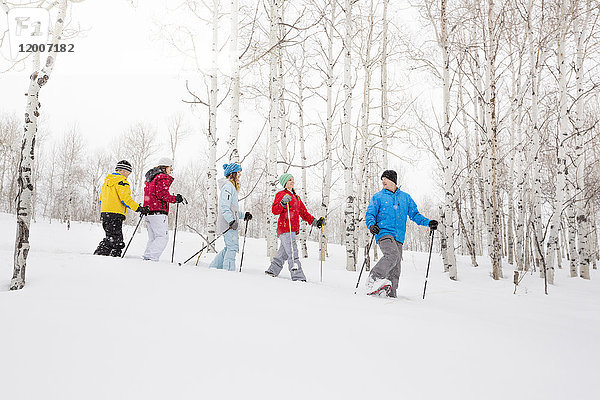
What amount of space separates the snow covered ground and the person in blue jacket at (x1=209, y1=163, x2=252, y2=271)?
195 cm

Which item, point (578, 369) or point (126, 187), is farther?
point (126, 187)

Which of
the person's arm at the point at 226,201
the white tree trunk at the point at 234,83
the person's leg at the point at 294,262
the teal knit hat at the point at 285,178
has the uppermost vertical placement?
the white tree trunk at the point at 234,83

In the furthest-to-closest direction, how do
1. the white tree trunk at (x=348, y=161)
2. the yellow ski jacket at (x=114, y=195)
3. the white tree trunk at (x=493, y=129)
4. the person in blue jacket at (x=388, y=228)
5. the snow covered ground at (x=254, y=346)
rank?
the white tree trunk at (x=348, y=161)
the white tree trunk at (x=493, y=129)
the yellow ski jacket at (x=114, y=195)
the person in blue jacket at (x=388, y=228)
the snow covered ground at (x=254, y=346)

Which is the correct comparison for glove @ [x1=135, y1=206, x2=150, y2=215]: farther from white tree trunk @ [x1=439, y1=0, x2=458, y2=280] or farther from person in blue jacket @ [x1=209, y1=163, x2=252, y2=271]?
white tree trunk @ [x1=439, y1=0, x2=458, y2=280]

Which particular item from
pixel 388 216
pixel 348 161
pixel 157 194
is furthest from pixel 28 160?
pixel 348 161

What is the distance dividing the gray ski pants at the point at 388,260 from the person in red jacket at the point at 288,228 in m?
1.16

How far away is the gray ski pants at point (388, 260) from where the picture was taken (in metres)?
4.80

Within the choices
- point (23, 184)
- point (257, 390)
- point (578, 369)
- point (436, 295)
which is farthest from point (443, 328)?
point (23, 184)

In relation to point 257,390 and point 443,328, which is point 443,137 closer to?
point 443,328

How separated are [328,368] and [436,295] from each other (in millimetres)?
4474

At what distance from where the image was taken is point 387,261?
4812mm

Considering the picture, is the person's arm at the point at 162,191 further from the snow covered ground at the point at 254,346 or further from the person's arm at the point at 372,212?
the person's arm at the point at 372,212

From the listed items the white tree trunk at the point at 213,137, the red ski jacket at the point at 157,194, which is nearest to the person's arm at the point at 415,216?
the red ski jacket at the point at 157,194

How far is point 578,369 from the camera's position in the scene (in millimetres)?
2273
